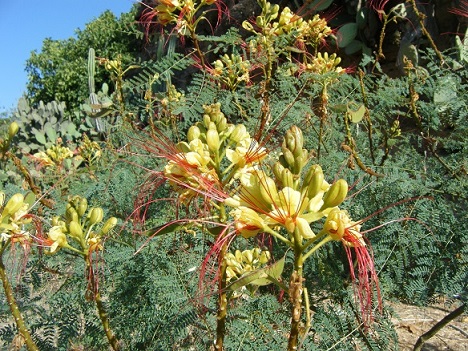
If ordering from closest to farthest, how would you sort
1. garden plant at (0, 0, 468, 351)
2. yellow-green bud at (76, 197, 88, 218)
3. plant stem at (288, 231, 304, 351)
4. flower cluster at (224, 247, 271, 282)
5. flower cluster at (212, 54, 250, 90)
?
plant stem at (288, 231, 304, 351) < garden plant at (0, 0, 468, 351) < yellow-green bud at (76, 197, 88, 218) < flower cluster at (224, 247, 271, 282) < flower cluster at (212, 54, 250, 90)

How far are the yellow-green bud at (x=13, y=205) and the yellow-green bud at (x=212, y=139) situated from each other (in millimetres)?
528

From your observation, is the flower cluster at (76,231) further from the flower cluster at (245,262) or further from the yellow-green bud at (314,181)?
the yellow-green bud at (314,181)

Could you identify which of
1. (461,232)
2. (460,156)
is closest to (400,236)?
(461,232)

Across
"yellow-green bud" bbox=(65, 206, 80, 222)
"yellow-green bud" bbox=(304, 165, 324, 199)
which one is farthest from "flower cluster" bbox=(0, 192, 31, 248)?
"yellow-green bud" bbox=(304, 165, 324, 199)

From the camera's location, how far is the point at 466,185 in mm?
1970

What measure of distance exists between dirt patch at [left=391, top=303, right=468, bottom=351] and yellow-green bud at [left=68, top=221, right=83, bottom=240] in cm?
162

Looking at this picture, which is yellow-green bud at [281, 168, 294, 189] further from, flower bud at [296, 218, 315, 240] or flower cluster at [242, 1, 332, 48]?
flower cluster at [242, 1, 332, 48]

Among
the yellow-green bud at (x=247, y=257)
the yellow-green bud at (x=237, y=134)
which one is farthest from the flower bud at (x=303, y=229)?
the yellow-green bud at (x=247, y=257)

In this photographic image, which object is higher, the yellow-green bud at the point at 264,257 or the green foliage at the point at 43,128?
the green foliage at the point at 43,128

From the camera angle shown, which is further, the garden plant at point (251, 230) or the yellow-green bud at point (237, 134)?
the yellow-green bud at point (237, 134)

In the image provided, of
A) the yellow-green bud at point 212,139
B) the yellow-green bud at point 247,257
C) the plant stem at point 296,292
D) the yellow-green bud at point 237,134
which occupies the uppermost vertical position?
the yellow-green bud at point 212,139

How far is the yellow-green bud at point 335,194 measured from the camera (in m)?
0.94

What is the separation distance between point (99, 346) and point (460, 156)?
1566mm

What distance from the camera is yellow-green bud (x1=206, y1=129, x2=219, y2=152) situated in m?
1.18
